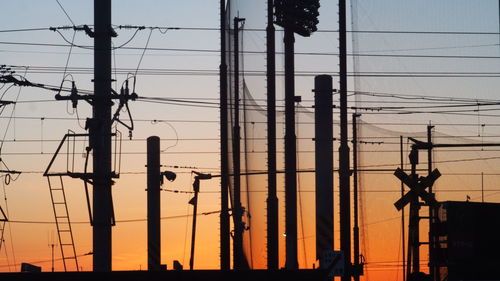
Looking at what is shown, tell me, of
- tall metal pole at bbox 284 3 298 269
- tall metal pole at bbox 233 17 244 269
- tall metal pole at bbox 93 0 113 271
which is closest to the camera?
tall metal pole at bbox 93 0 113 271

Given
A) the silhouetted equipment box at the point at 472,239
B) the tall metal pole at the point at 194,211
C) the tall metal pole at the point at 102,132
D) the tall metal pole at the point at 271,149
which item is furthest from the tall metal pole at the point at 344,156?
the tall metal pole at the point at 194,211

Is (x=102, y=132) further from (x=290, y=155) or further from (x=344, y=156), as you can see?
(x=344, y=156)

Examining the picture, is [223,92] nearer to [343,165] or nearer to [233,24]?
[233,24]

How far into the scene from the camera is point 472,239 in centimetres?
4359

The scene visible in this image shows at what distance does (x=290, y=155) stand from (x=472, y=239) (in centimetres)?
869

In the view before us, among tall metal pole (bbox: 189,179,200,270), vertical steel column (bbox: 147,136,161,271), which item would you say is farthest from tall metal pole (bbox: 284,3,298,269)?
tall metal pole (bbox: 189,179,200,270)

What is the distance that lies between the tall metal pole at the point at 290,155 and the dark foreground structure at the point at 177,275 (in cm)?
913

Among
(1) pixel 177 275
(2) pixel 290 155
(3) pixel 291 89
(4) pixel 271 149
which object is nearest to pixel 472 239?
Result: (2) pixel 290 155

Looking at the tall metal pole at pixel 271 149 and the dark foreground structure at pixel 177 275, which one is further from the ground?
the tall metal pole at pixel 271 149

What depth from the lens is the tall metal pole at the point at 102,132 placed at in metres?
33.9

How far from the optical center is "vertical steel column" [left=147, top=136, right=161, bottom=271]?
149 feet

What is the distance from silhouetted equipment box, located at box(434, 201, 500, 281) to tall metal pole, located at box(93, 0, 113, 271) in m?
13.3

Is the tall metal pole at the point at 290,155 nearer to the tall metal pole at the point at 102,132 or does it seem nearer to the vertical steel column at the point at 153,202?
the tall metal pole at the point at 102,132

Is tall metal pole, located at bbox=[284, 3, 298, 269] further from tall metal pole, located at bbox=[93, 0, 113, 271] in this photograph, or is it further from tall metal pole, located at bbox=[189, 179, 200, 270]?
tall metal pole, located at bbox=[189, 179, 200, 270]
